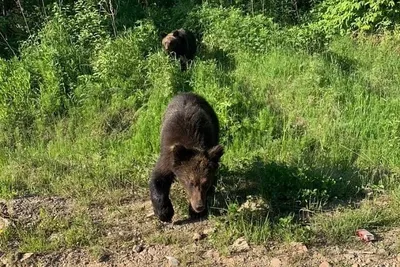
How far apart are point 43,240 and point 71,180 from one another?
4.19ft

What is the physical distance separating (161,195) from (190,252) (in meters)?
0.74

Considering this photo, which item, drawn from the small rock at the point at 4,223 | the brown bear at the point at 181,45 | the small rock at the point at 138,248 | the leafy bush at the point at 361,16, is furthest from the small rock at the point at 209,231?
the leafy bush at the point at 361,16

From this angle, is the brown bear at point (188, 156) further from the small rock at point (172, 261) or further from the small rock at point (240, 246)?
the small rock at point (172, 261)

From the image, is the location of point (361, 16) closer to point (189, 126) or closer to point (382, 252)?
point (189, 126)

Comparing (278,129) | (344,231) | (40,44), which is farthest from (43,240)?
(40,44)

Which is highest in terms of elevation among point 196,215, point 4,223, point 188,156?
point 188,156

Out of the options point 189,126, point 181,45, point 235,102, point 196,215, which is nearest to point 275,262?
point 196,215

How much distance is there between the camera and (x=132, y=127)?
810 cm

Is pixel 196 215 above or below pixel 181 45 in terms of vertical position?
below

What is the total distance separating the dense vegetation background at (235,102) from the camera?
6.24m

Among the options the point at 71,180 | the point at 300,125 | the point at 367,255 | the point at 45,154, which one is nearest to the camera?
the point at 367,255

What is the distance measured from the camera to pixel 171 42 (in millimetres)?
10453

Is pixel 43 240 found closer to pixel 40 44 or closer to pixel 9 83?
pixel 9 83

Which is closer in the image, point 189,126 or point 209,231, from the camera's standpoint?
point 209,231
